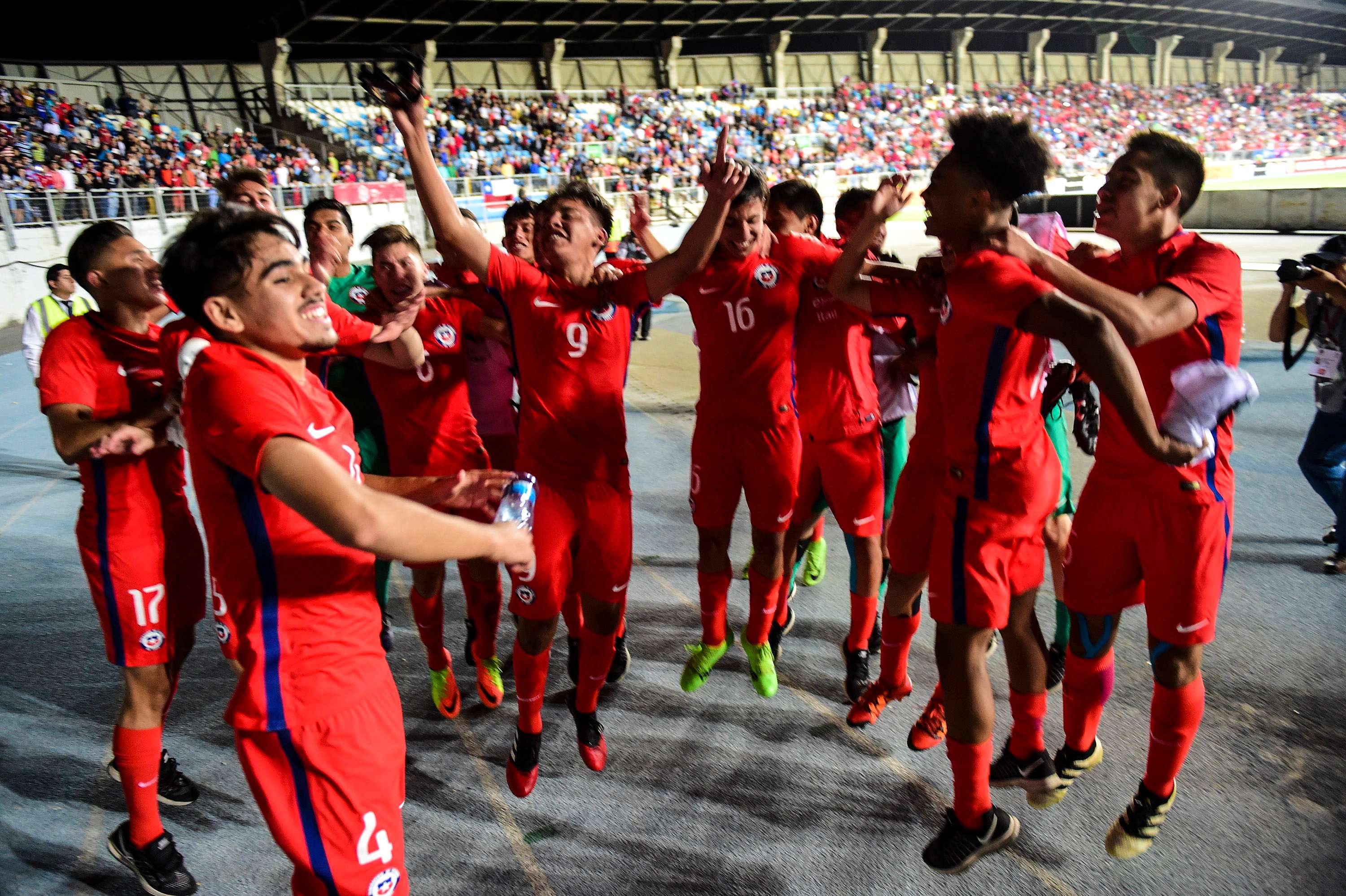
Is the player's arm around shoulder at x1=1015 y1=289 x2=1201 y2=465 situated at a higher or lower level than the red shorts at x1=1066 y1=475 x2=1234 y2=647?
higher

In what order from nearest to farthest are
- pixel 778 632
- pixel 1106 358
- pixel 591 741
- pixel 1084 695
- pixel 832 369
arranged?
pixel 1106 358 → pixel 1084 695 → pixel 591 741 → pixel 832 369 → pixel 778 632

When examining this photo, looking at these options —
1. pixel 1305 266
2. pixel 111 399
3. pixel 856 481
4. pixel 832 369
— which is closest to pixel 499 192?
pixel 832 369

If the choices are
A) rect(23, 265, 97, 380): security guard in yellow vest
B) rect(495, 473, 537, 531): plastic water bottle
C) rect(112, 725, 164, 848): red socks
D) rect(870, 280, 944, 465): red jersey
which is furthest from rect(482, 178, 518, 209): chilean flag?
rect(495, 473, 537, 531): plastic water bottle

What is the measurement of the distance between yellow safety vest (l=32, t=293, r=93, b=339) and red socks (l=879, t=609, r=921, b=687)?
712cm

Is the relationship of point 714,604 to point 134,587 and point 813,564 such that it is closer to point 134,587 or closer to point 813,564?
point 813,564

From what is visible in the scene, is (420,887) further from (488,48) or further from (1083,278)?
(488,48)

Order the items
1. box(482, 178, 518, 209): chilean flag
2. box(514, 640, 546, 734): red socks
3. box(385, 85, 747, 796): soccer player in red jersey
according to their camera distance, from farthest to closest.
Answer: box(482, 178, 518, 209): chilean flag → box(514, 640, 546, 734): red socks → box(385, 85, 747, 796): soccer player in red jersey

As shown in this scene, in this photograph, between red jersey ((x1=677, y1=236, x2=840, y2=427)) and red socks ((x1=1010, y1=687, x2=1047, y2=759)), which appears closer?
red socks ((x1=1010, y1=687, x2=1047, y2=759))

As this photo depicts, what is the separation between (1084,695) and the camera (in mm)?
3348

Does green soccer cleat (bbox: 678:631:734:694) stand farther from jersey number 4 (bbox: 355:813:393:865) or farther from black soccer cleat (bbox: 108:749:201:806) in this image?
jersey number 4 (bbox: 355:813:393:865)

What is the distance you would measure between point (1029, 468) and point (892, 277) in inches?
38.8

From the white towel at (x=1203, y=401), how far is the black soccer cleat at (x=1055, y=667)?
1.91m

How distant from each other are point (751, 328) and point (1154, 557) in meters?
2.04

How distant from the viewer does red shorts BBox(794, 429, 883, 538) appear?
4398mm
